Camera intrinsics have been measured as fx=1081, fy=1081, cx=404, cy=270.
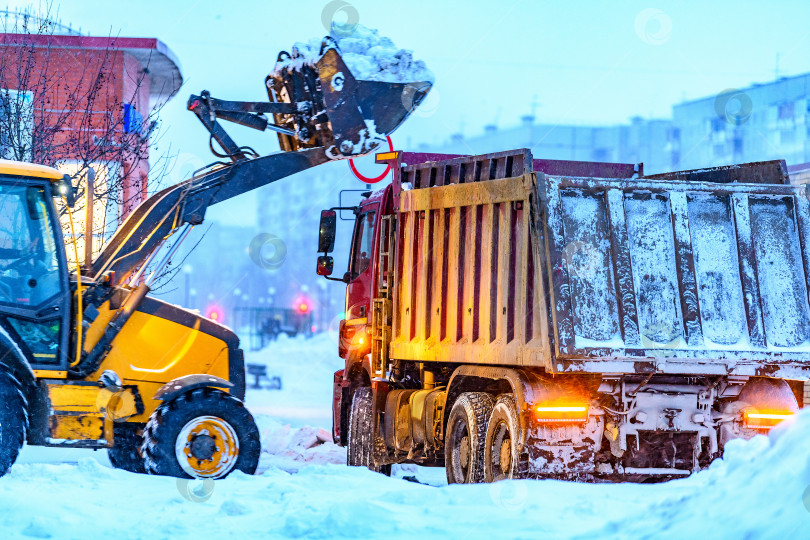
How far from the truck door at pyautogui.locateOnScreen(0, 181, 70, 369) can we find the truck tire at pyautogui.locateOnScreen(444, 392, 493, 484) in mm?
3405

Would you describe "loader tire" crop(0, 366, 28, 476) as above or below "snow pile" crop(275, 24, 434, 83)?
below

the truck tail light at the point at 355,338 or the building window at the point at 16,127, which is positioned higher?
the building window at the point at 16,127

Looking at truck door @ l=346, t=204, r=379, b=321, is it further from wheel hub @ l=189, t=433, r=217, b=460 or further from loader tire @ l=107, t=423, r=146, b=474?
wheel hub @ l=189, t=433, r=217, b=460

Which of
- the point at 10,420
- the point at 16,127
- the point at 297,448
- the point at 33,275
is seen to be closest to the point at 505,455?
the point at 10,420

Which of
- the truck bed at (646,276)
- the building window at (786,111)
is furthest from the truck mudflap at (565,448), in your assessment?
the building window at (786,111)

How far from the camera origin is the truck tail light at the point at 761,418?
827 centimetres

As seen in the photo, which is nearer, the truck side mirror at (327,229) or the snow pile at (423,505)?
the snow pile at (423,505)

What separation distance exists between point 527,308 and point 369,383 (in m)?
5.23

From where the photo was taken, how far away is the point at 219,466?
8953 millimetres

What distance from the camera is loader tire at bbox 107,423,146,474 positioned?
937cm

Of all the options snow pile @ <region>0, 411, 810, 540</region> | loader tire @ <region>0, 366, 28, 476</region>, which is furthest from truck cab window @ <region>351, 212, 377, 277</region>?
loader tire @ <region>0, 366, 28, 476</region>

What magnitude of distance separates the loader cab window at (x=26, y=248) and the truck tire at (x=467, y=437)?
3.58 metres

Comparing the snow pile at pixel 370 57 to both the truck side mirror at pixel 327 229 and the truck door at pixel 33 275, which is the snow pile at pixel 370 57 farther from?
the truck door at pixel 33 275

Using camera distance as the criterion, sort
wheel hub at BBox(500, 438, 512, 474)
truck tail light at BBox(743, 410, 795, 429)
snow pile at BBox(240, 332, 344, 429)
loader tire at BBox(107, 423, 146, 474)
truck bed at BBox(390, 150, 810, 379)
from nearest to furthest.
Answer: truck bed at BBox(390, 150, 810, 379) < truck tail light at BBox(743, 410, 795, 429) < wheel hub at BBox(500, 438, 512, 474) < loader tire at BBox(107, 423, 146, 474) < snow pile at BBox(240, 332, 344, 429)
